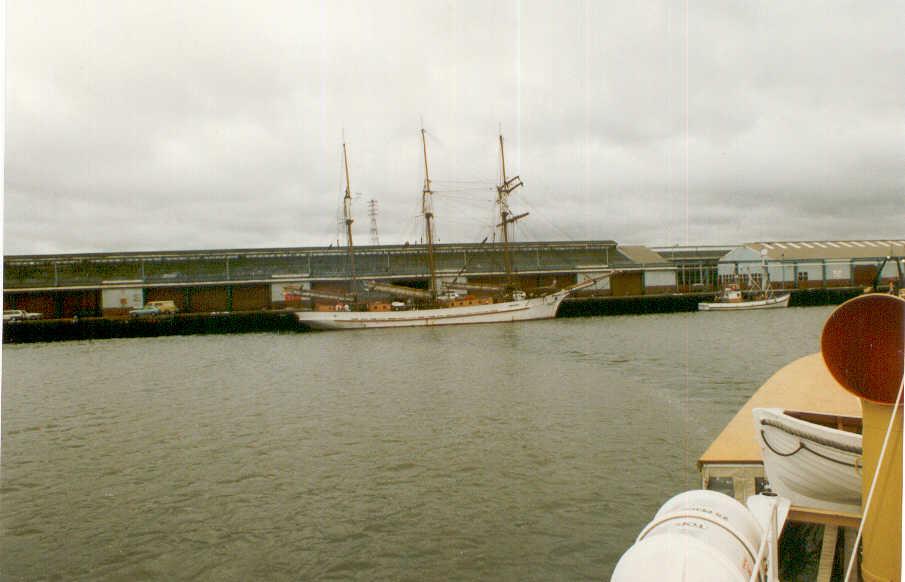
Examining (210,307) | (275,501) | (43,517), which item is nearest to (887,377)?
(275,501)

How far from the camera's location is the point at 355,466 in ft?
43.4

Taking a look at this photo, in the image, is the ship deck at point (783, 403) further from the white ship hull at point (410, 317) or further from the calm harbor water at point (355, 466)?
the white ship hull at point (410, 317)

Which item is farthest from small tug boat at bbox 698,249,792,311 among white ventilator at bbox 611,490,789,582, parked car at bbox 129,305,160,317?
white ventilator at bbox 611,490,789,582

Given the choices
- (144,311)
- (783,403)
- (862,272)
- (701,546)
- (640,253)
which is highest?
(640,253)

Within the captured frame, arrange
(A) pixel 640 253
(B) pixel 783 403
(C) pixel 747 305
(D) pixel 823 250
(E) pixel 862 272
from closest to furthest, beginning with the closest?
(B) pixel 783 403, (C) pixel 747 305, (E) pixel 862 272, (D) pixel 823 250, (A) pixel 640 253

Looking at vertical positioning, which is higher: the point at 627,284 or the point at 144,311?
the point at 627,284

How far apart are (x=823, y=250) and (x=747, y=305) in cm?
2930

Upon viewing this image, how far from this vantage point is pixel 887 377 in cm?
486

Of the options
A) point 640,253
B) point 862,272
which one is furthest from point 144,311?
point 862,272

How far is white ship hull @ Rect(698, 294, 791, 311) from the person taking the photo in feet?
209

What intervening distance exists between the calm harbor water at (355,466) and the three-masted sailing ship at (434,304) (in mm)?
32095

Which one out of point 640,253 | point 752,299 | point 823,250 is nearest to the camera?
point 752,299

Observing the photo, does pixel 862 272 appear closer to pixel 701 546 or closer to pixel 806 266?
pixel 806 266

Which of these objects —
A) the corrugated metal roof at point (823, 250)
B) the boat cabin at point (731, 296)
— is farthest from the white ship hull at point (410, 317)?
the corrugated metal roof at point (823, 250)
